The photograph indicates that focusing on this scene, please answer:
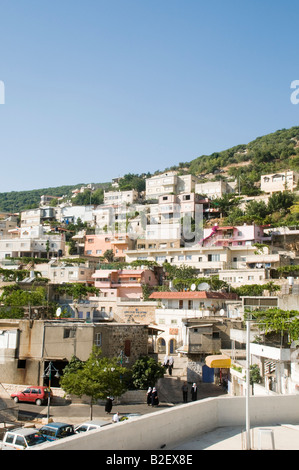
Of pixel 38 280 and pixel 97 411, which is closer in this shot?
pixel 97 411

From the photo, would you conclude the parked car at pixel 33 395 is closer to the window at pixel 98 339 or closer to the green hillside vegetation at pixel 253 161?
the window at pixel 98 339

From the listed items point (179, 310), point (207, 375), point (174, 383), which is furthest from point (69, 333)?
point (179, 310)

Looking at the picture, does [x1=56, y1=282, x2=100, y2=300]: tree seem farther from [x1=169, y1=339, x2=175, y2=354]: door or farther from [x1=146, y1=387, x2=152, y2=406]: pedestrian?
[x1=146, y1=387, x2=152, y2=406]: pedestrian

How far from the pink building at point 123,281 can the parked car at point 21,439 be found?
3807cm

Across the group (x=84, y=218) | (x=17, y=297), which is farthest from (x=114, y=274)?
(x=84, y=218)

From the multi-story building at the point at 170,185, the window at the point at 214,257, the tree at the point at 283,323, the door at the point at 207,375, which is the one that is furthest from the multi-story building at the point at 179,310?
the multi-story building at the point at 170,185

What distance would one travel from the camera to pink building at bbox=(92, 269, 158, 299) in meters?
54.6

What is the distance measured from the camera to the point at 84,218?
94375mm

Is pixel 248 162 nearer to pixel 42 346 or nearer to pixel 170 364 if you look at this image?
pixel 170 364

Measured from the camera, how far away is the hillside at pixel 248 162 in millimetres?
92688

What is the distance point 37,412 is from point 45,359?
440 cm

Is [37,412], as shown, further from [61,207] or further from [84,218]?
[61,207]
